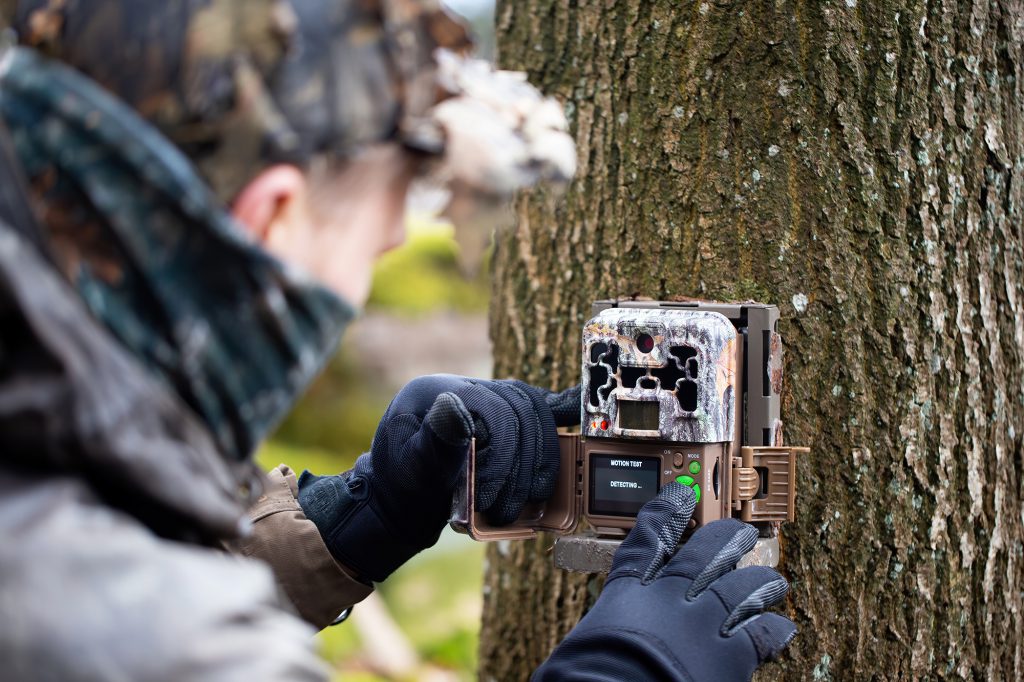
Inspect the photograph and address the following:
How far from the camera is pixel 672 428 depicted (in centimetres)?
164

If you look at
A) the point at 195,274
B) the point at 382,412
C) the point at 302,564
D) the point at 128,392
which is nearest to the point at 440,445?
the point at 302,564

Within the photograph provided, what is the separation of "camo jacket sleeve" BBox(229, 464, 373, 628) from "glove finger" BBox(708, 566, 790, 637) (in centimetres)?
73

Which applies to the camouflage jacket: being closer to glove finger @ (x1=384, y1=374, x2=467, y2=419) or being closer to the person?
the person

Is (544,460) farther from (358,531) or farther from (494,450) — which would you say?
(358,531)

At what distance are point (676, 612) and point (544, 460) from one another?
394 millimetres

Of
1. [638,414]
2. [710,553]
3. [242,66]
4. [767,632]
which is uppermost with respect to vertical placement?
[242,66]

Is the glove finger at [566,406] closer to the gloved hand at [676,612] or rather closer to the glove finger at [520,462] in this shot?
the glove finger at [520,462]

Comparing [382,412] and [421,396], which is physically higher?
[421,396]

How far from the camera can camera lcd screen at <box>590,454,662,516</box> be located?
1.66 m

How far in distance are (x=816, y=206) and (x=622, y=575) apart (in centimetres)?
85

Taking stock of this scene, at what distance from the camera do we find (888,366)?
6.25 feet

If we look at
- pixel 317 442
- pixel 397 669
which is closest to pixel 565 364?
pixel 397 669

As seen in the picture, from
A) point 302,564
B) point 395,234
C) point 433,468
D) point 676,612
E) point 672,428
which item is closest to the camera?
point 395,234

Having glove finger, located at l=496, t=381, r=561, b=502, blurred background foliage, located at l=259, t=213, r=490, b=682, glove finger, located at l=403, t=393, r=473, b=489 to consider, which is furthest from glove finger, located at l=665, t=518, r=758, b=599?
blurred background foliage, located at l=259, t=213, r=490, b=682
